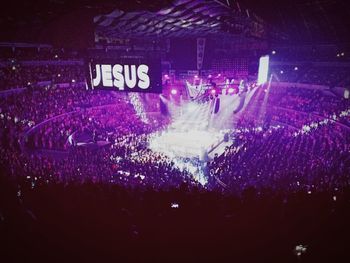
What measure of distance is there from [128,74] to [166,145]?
13392 mm

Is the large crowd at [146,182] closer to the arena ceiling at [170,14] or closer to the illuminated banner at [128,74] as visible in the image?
the illuminated banner at [128,74]

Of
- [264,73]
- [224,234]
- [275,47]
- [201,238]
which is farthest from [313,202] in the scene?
[275,47]

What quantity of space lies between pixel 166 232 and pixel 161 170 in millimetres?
6628

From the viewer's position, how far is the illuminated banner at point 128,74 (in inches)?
346

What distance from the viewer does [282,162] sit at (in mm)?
15469

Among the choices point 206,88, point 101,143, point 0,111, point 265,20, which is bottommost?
point 101,143

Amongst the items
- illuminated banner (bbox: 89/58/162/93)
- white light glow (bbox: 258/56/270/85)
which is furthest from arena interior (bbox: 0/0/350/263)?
white light glow (bbox: 258/56/270/85)

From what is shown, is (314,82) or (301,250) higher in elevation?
(314,82)

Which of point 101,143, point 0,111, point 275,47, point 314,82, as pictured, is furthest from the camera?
point 275,47

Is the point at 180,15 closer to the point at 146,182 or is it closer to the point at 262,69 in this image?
the point at 146,182

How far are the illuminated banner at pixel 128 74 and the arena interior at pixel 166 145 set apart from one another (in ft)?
0.15

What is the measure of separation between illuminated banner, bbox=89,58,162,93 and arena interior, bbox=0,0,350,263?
4 centimetres

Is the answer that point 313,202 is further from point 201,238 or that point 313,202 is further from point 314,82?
point 314,82

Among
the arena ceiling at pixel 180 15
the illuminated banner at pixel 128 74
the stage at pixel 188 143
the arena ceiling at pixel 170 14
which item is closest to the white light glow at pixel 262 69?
the arena ceiling at pixel 170 14
